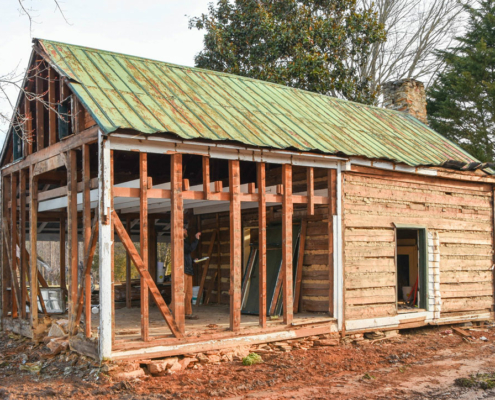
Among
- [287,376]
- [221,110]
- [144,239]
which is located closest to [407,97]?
[221,110]

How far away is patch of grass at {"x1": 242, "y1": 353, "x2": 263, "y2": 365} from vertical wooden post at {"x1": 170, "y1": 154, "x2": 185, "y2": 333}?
1188 millimetres

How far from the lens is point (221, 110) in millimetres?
11352

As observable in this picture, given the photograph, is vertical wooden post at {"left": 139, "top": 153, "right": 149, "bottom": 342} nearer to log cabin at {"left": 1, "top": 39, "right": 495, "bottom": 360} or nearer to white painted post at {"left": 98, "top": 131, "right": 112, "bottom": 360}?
log cabin at {"left": 1, "top": 39, "right": 495, "bottom": 360}

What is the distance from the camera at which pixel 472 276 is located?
568 inches

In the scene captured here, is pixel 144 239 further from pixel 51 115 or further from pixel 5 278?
pixel 5 278

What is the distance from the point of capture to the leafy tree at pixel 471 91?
25.8m

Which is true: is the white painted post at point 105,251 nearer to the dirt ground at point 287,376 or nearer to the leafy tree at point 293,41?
the dirt ground at point 287,376

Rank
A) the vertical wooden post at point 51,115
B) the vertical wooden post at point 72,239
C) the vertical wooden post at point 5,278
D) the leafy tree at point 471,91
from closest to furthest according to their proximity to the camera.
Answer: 1. the vertical wooden post at point 72,239
2. the vertical wooden post at point 51,115
3. the vertical wooden post at point 5,278
4. the leafy tree at point 471,91

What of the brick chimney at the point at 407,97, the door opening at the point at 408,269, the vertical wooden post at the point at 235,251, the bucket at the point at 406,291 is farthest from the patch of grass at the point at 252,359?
the brick chimney at the point at 407,97

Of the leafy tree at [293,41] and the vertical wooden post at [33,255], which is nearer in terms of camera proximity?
the vertical wooden post at [33,255]

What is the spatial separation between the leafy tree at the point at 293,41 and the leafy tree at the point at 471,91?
4.61 meters

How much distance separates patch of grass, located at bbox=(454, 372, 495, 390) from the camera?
8391mm

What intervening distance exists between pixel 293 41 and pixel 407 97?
6.76 m

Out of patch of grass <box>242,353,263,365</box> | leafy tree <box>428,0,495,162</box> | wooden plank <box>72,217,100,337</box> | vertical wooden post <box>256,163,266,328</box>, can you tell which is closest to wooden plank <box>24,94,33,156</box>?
wooden plank <box>72,217,100,337</box>
